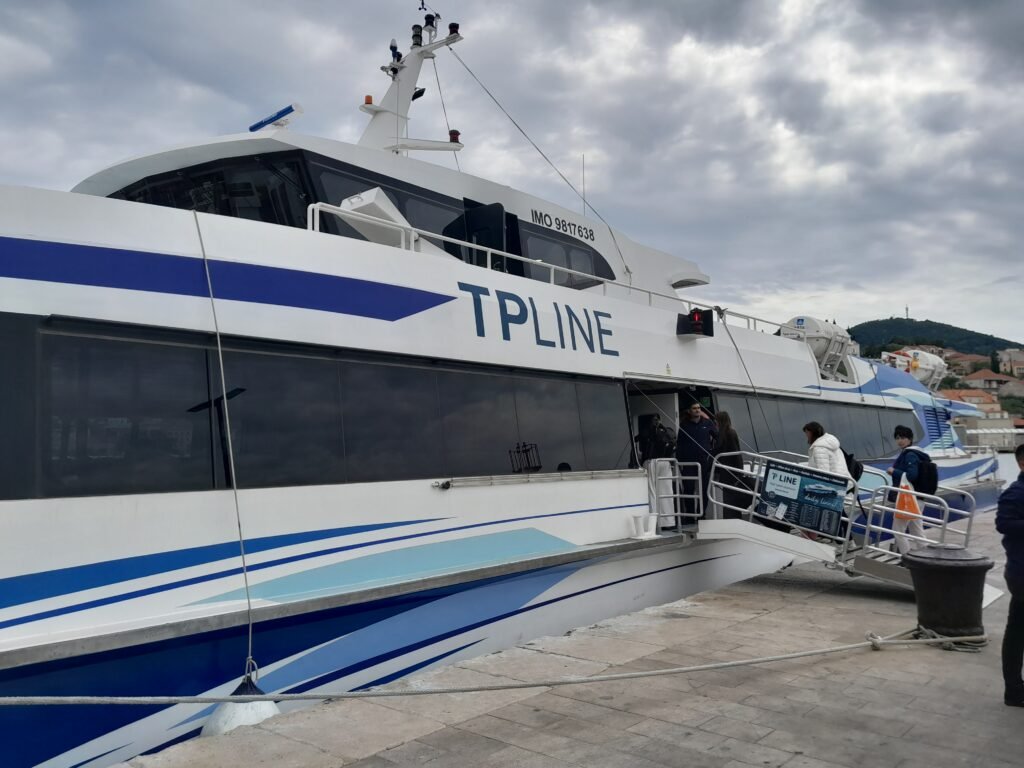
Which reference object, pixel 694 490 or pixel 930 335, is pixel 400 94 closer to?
pixel 694 490

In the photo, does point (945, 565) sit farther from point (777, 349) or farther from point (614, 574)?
point (777, 349)

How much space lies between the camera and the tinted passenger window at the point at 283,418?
4461mm

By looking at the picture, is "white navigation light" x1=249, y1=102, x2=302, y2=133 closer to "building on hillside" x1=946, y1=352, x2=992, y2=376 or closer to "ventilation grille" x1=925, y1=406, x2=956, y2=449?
"ventilation grille" x1=925, y1=406, x2=956, y2=449

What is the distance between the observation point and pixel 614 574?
7.01 m

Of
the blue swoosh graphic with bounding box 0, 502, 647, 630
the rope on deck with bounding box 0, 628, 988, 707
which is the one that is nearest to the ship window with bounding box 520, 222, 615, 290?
the blue swoosh graphic with bounding box 0, 502, 647, 630

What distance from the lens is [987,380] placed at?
13700 cm

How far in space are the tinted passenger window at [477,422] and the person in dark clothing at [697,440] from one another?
2604mm

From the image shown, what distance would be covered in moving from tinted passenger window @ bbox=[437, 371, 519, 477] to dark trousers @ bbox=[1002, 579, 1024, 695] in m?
3.31

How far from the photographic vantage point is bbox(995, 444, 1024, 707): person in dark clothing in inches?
166

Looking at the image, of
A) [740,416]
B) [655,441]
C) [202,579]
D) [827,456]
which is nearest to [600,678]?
[202,579]

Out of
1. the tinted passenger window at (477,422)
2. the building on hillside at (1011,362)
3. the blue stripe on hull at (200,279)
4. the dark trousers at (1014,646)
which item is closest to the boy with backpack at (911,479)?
the dark trousers at (1014,646)

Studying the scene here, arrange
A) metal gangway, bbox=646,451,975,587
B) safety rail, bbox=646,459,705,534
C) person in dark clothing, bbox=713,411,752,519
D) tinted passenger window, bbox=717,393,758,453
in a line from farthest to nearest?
1. tinted passenger window, bbox=717,393,758,453
2. person in dark clothing, bbox=713,411,752,519
3. safety rail, bbox=646,459,705,534
4. metal gangway, bbox=646,451,975,587

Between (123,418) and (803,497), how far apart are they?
19.3 feet

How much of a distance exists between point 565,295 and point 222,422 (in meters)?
3.54
